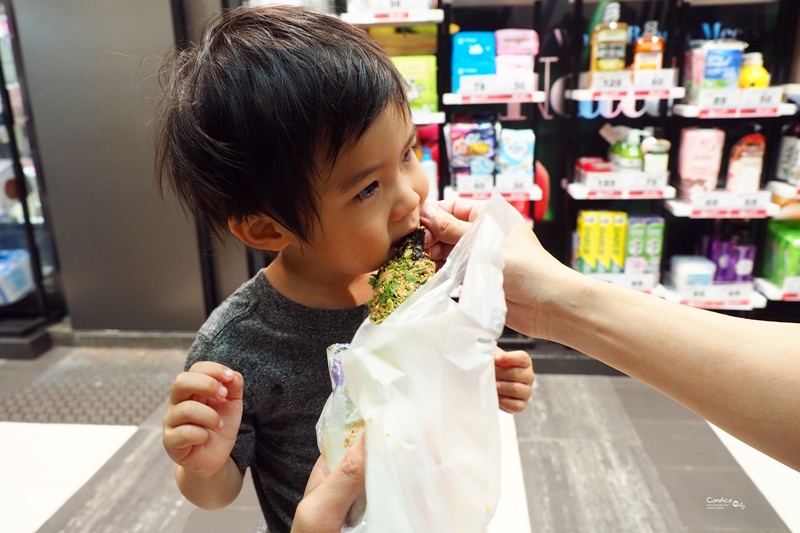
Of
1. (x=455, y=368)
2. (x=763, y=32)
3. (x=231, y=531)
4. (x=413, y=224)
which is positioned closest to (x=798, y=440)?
(x=455, y=368)

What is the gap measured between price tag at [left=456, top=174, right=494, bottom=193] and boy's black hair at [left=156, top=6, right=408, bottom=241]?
1.73m

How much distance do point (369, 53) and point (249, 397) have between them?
21.5 inches

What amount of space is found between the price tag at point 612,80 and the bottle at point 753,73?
1.50 feet

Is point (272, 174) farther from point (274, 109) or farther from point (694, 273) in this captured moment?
point (694, 273)

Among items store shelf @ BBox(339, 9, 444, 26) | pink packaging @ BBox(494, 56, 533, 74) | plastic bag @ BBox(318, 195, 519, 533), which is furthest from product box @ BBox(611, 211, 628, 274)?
plastic bag @ BBox(318, 195, 519, 533)

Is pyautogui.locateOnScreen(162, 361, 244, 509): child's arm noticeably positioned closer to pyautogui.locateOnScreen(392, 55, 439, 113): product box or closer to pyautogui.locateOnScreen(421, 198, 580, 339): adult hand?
pyautogui.locateOnScreen(421, 198, 580, 339): adult hand

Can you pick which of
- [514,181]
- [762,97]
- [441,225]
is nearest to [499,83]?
[514,181]

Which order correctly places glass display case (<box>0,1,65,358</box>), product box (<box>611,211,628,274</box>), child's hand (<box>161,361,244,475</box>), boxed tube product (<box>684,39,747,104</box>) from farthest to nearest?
1. glass display case (<box>0,1,65,358</box>)
2. product box (<box>611,211,628,274</box>)
3. boxed tube product (<box>684,39,747,104</box>)
4. child's hand (<box>161,361,244,475</box>)

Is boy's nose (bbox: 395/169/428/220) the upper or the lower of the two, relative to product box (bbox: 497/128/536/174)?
upper

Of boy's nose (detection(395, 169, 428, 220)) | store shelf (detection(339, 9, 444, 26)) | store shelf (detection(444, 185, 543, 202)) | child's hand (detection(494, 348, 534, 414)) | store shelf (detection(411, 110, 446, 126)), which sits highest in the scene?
store shelf (detection(339, 9, 444, 26))

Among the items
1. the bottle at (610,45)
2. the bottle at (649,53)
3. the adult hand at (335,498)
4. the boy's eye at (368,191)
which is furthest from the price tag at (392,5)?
the adult hand at (335,498)

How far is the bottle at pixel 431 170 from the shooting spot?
2.54 m

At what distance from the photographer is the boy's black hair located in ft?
2.47

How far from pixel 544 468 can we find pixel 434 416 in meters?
Answer: 1.64
